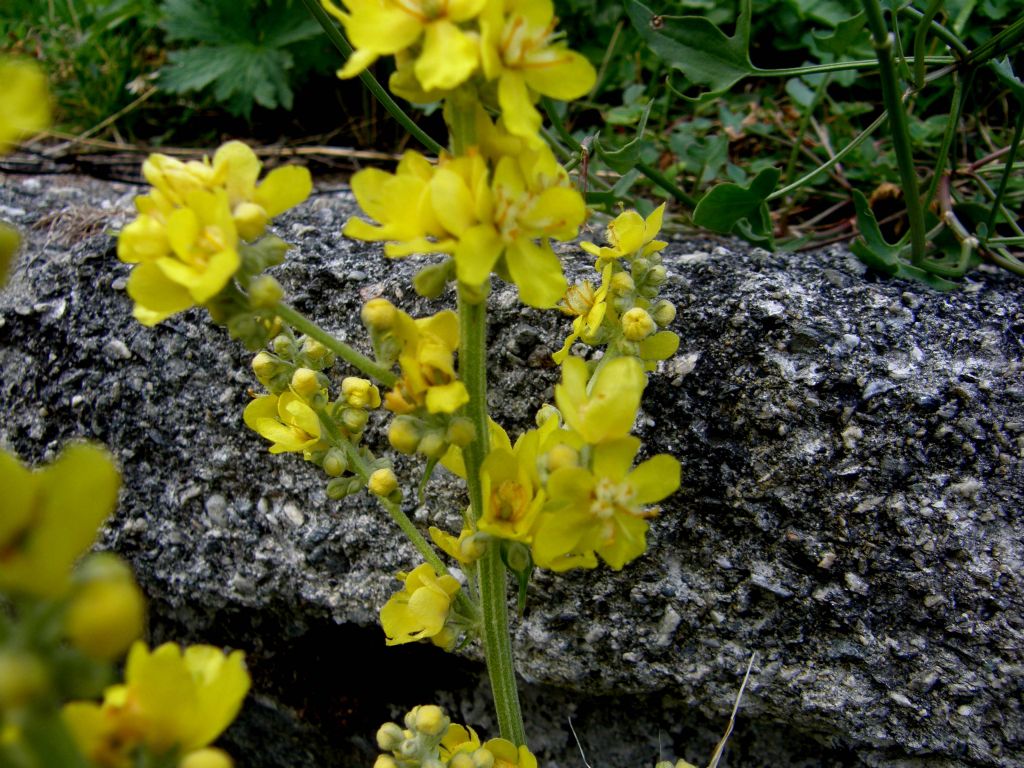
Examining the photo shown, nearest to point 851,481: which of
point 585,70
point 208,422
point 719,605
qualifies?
point 719,605

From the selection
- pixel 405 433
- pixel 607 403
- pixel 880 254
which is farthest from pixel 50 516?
pixel 880 254

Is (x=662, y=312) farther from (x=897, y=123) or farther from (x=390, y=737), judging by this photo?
(x=390, y=737)

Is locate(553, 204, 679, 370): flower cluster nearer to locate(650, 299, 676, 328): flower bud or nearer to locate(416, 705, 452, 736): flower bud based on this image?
locate(650, 299, 676, 328): flower bud

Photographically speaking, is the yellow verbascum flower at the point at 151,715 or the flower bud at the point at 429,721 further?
the flower bud at the point at 429,721

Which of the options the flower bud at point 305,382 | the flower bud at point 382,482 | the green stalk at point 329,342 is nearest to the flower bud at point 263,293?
the green stalk at point 329,342

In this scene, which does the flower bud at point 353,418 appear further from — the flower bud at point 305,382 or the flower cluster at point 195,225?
the flower cluster at point 195,225

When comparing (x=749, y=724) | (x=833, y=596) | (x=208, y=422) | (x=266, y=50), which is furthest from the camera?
(x=266, y=50)

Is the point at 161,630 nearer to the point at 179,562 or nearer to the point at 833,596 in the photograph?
the point at 179,562
